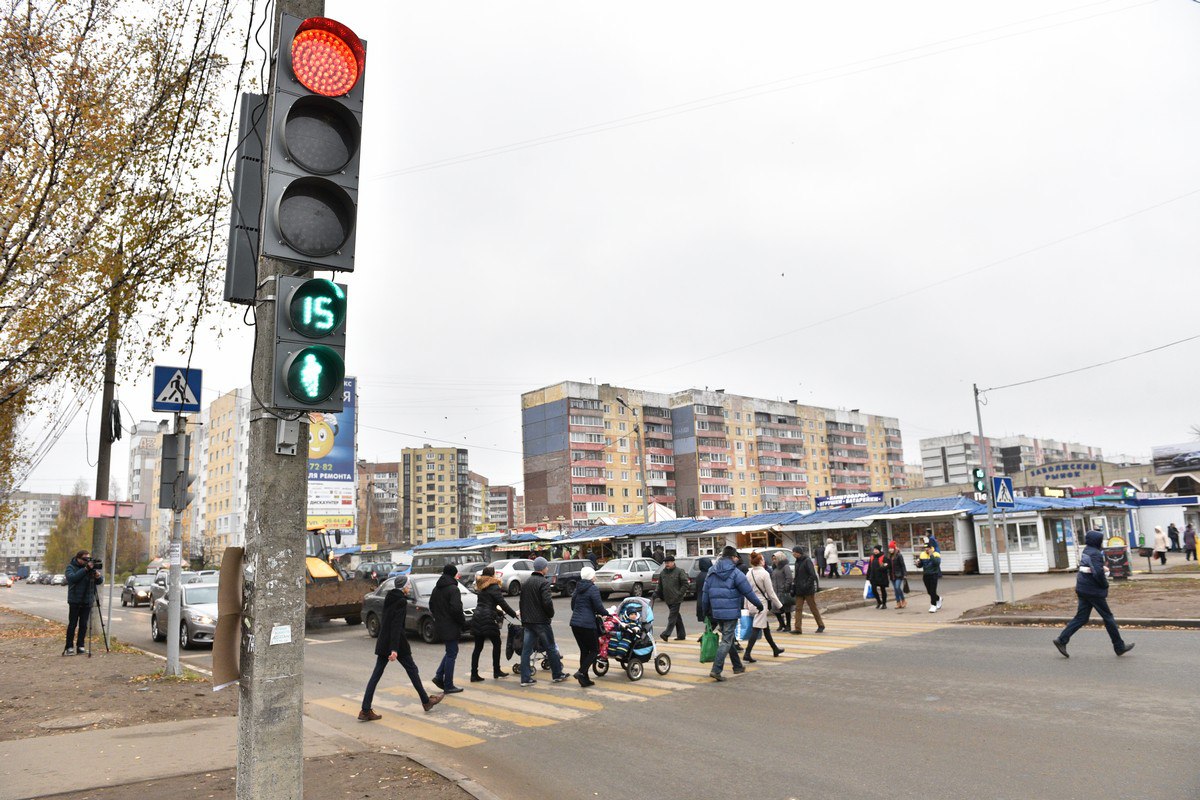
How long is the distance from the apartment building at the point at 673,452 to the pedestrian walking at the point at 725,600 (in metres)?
82.1

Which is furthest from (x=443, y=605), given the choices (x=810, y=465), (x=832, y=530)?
(x=810, y=465)

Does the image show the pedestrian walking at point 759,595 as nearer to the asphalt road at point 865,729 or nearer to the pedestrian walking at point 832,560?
the asphalt road at point 865,729

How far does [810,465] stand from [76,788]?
418 feet

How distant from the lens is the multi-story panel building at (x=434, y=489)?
167125 millimetres

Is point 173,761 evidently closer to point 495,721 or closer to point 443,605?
point 495,721

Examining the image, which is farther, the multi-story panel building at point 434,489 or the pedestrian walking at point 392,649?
the multi-story panel building at point 434,489

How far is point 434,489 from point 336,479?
135 m

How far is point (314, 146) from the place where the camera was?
3918 mm

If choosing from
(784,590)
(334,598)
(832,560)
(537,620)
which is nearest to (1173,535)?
(832,560)

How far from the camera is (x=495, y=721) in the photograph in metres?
9.48

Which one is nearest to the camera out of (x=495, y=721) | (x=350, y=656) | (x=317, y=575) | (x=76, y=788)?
(x=76, y=788)

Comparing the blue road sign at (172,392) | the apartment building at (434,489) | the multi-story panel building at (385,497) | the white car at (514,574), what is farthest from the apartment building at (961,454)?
the blue road sign at (172,392)

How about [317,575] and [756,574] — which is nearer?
[756,574]

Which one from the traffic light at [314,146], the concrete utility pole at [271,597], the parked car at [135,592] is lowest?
the parked car at [135,592]
